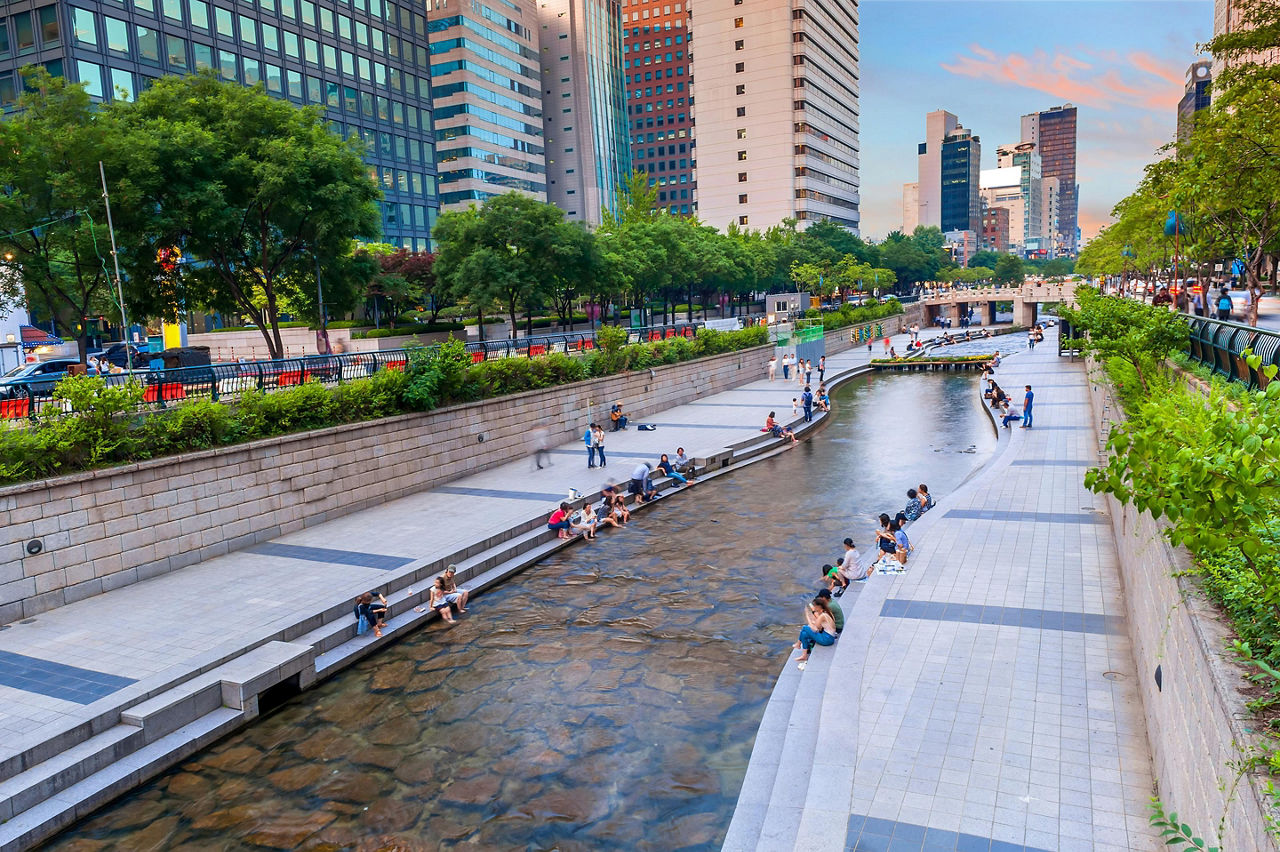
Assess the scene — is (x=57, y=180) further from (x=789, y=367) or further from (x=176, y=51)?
(x=789, y=367)

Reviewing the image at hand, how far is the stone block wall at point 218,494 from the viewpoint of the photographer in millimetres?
14016

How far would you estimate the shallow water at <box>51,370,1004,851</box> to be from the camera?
8883 millimetres

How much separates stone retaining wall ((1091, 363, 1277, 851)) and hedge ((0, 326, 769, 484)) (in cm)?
1720

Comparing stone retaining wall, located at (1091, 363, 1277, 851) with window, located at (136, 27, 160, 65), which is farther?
window, located at (136, 27, 160, 65)

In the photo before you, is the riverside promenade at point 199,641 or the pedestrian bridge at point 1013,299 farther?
the pedestrian bridge at point 1013,299

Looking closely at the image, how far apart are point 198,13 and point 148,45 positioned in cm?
492

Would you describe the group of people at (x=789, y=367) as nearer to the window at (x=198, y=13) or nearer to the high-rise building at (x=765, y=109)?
the window at (x=198, y=13)

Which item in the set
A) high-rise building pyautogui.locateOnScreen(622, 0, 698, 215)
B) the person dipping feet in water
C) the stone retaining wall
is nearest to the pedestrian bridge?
high-rise building pyautogui.locateOnScreen(622, 0, 698, 215)

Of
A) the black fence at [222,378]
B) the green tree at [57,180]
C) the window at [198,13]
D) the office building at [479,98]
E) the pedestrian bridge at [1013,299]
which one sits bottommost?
the black fence at [222,378]

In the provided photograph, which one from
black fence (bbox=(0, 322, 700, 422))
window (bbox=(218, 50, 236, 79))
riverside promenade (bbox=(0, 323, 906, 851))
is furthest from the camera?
window (bbox=(218, 50, 236, 79))

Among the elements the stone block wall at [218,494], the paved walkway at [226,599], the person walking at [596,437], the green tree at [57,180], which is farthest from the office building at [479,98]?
the paved walkway at [226,599]

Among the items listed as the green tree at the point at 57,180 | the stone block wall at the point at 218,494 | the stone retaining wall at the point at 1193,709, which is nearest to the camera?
the stone retaining wall at the point at 1193,709

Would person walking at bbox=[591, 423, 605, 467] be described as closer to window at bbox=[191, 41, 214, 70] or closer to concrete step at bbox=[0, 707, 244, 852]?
concrete step at bbox=[0, 707, 244, 852]

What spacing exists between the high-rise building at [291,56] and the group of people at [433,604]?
26.3 meters
